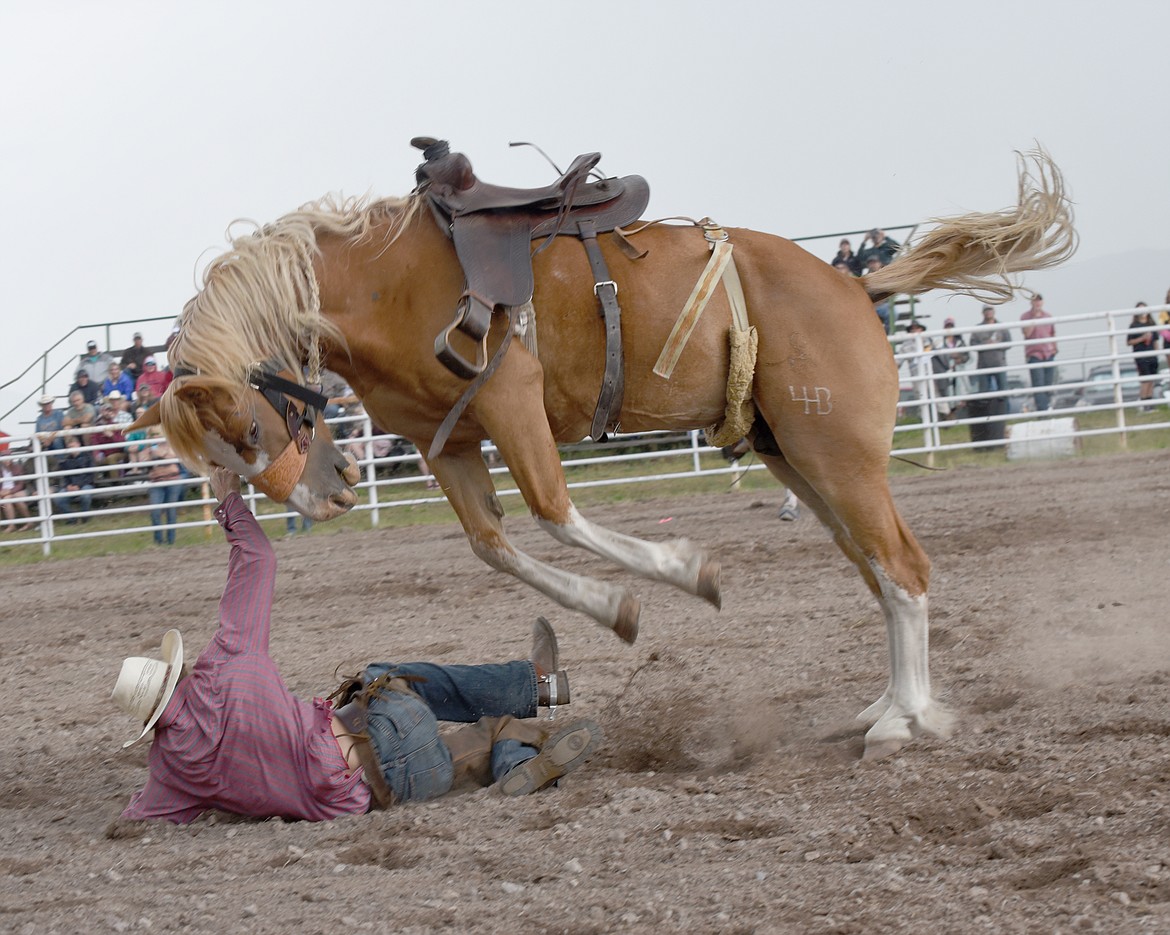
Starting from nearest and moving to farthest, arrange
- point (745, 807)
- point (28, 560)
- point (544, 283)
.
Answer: point (745, 807) → point (544, 283) → point (28, 560)

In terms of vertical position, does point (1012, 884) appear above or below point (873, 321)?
below

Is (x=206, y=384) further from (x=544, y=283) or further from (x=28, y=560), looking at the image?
(x=28, y=560)

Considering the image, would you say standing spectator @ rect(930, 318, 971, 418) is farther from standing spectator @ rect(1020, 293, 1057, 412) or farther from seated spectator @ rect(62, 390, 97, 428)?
seated spectator @ rect(62, 390, 97, 428)

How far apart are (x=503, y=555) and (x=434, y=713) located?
0.58m

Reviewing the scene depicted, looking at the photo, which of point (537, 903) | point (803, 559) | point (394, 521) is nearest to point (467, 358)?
point (537, 903)

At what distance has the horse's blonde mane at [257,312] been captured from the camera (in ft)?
12.2

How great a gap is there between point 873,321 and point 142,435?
1026 centimetres

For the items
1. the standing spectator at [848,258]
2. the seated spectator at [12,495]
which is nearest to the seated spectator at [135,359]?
the seated spectator at [12,495]

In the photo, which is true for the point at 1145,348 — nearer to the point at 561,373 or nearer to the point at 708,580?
the point at 708,580

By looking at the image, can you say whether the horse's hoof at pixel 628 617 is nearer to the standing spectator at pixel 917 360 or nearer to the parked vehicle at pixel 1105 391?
the standing spectator at pixel 917 360

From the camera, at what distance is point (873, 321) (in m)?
4.14

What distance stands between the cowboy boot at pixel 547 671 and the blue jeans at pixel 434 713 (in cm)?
3

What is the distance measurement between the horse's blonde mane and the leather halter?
71 millimetres

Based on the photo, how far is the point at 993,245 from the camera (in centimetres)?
434
